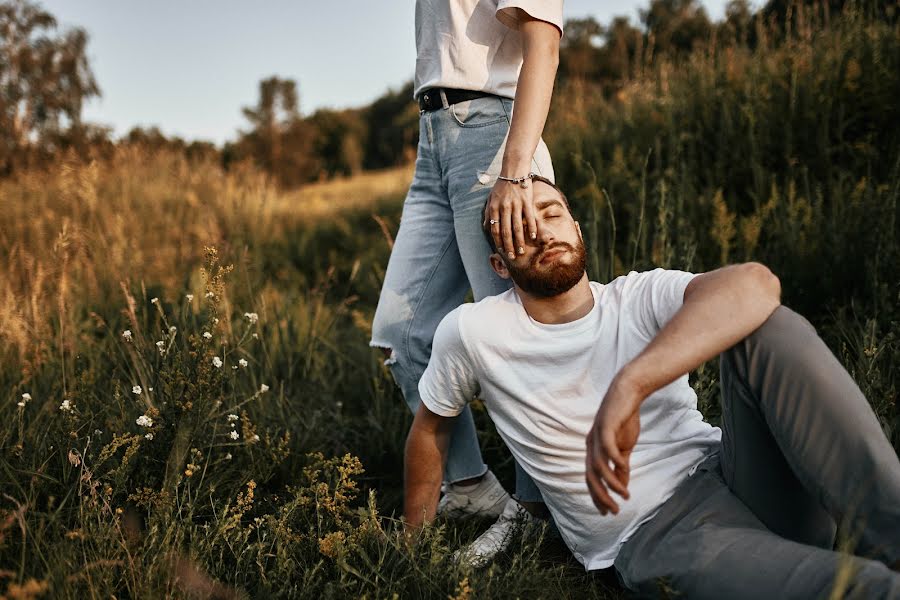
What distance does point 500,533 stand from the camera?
8.16 ft

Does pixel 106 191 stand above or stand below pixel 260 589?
above

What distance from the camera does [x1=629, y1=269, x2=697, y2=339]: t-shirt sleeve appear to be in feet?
6.23

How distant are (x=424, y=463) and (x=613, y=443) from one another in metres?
0.92

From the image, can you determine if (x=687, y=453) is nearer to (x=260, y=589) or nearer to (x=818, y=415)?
(x=818, y=415)

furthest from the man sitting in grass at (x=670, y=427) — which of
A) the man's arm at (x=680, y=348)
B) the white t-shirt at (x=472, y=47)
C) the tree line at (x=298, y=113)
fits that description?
the tree line at (x=298, y=113)

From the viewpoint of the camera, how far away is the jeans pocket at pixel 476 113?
236 centimetres

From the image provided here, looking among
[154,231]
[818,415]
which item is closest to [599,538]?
[818,415]

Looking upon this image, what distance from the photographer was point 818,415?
1.65m

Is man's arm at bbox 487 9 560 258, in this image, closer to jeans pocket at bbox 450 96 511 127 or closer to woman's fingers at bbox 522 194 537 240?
woman's fingers at bbox 522 194 537 240

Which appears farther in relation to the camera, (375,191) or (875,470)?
(375,191)

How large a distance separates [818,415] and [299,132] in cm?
4130

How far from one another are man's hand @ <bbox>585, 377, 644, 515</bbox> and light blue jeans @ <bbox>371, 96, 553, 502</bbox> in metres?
0.83

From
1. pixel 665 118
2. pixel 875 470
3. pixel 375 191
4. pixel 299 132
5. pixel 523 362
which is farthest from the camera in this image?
pixel 299 132

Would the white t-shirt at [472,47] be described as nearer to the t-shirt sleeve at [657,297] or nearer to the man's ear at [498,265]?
the man's ear at [498,265]
